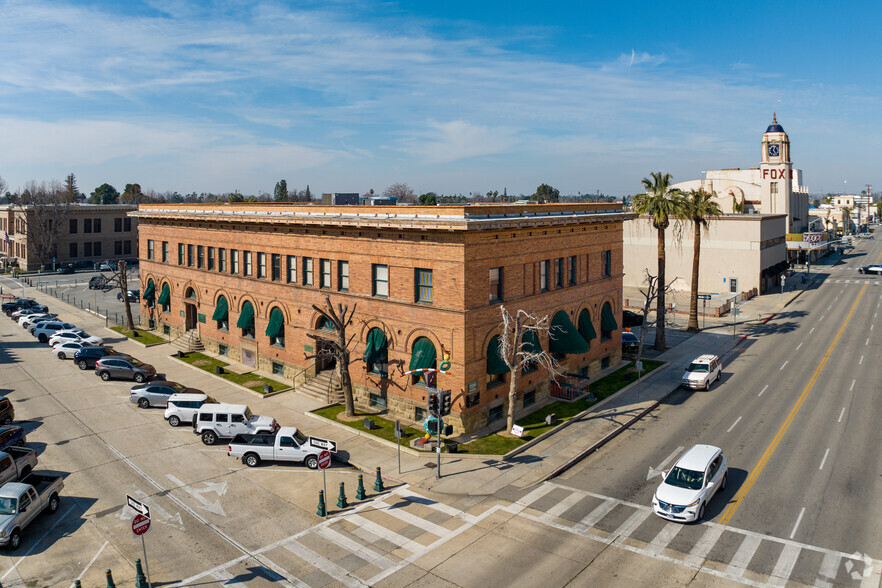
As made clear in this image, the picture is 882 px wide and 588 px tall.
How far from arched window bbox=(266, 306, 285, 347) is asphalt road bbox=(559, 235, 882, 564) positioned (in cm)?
2218

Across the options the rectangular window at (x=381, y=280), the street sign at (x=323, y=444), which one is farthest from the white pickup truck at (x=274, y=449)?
the rectangular window at (x=381, y=280)

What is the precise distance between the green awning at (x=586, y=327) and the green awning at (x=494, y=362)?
10204mm

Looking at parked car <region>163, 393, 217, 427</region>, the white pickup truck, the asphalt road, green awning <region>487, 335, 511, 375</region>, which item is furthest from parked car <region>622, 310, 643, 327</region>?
parked car <region>163, 393, 217, 427</region>

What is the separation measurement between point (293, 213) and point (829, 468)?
32.9m

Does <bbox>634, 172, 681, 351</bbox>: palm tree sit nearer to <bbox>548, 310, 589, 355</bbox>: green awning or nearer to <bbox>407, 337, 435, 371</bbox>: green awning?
<bbox>548, 310, 589, 355</bbox>: green awning

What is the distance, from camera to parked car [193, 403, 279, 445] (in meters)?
31.8

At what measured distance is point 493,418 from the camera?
34.0 m

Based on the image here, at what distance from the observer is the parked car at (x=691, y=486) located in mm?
23453

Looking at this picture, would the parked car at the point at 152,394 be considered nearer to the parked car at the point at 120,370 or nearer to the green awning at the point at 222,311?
the parked car at the point at 120,370

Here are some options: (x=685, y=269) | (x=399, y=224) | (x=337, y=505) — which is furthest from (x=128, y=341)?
(x=685, y=269)

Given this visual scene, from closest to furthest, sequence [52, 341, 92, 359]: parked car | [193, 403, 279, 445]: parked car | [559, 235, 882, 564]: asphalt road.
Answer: [559, 235, 882, 564]: asphalt road < [193, 403, 279, 445]: parked car < [52, 341, 92, 359]: parked car

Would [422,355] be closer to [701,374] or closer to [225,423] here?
[225,423]

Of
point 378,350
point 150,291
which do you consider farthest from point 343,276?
point 150,291

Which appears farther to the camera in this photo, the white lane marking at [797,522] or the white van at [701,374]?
the white van at [701,374]
